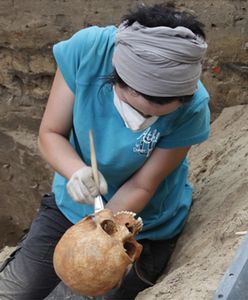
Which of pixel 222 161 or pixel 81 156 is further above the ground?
pixel 81 156

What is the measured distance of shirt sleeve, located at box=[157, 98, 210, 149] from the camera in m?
2.37

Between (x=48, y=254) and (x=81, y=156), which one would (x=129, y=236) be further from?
(x=48, y=254)

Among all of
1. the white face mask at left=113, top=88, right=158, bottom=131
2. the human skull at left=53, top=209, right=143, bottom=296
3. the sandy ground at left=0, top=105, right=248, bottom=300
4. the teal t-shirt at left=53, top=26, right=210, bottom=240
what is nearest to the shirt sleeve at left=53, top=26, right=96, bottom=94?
the teal t-shirt at left=53, top=26, right=210, bottom=240

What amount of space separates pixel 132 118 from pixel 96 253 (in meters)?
0.45

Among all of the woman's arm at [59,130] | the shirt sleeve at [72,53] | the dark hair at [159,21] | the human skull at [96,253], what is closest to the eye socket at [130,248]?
the human skull at [96,253]

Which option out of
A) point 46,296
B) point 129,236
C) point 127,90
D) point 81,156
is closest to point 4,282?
point 46,296

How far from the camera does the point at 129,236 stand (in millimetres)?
2102

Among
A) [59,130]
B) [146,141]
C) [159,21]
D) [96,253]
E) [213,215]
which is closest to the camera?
[96,253]

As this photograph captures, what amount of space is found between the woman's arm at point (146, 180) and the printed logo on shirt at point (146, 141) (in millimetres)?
40

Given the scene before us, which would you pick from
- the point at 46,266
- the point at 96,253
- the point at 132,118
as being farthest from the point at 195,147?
the point at 96,253

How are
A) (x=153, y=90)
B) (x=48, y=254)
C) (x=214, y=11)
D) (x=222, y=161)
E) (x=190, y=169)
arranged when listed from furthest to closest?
(x=214, y=11) → (x=190, y=169) → (x=222, y=161) → (x=48, y=254) → (x=153, y=90)

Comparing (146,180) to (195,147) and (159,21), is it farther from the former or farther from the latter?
(195,147)

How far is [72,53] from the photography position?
92.7 inches

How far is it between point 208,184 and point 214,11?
1168 mm
